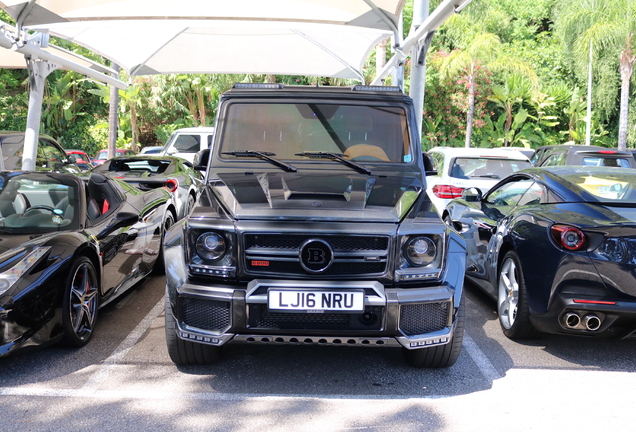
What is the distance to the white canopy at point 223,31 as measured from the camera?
8.47 metres

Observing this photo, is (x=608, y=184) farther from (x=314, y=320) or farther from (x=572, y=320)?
(x=314, y=320)

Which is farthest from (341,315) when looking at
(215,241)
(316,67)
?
(316,67)

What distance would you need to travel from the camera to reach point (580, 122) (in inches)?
1345

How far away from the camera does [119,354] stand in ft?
15.1

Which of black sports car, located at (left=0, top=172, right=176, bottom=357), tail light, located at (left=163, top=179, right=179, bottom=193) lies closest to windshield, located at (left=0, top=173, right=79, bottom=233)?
black sports car, located at (left=0, top=172, right=176, bottom=357)

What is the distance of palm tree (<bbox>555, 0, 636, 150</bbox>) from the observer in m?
27.3

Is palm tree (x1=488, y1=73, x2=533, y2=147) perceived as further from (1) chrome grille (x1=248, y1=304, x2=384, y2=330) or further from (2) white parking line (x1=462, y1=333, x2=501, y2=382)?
(1) chrome grille (x1=248, y1=304, x2=384, y2=330)

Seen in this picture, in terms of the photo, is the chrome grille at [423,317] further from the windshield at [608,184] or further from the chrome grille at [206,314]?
the windshield at [608,184]

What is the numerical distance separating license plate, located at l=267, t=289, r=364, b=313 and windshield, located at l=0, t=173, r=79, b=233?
2.30 metres

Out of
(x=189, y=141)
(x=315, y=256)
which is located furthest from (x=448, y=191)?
(x=189, y=141)

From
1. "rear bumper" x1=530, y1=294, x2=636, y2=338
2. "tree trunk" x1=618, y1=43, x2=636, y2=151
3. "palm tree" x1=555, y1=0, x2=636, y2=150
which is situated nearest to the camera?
"rear bumper" x1=530, y1=294, x2=636, y2=338

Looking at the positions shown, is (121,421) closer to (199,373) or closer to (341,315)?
(199,373)

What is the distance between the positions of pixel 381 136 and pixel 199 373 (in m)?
2.40

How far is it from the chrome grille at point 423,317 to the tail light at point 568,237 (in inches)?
45.4
